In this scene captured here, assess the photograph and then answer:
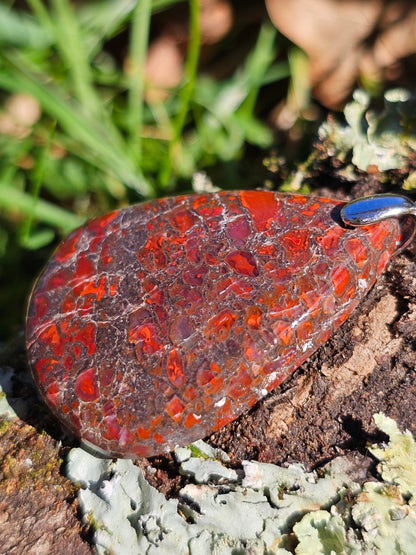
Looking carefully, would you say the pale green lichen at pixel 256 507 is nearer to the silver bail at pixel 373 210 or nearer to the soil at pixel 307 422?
the soil at pixel 307 422

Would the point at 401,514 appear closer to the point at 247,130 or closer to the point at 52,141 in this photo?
the point at 247,130

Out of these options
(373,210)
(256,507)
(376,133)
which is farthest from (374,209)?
(256,507)

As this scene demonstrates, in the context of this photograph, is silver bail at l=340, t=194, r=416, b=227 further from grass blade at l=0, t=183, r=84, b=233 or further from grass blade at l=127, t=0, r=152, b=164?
grass blade at l=0, t=183, r=84, b=233

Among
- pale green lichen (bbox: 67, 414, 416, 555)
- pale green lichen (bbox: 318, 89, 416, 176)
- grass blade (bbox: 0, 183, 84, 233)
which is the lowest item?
pale green lichen (bbox: 67, 414, 416, 555)

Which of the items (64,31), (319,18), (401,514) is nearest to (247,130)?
(319,18)

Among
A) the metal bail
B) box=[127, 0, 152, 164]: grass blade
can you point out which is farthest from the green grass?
the metal bail

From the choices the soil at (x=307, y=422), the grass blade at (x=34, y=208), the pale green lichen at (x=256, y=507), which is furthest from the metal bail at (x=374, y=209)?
the grass blade at (x=34, y=208)

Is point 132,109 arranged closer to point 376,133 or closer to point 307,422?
point 376,133
